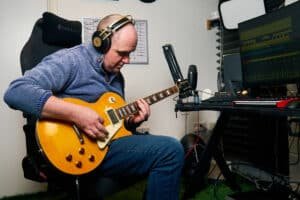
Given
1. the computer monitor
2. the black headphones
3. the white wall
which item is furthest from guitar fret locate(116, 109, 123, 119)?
the white wall

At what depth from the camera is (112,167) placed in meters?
1.13

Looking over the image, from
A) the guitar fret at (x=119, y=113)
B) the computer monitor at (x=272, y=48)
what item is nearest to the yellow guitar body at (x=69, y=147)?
the guitar fret at (x=119, y=113)

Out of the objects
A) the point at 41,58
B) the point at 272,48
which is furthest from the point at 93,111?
the point at 272,48

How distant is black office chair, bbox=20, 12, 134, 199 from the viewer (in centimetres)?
112

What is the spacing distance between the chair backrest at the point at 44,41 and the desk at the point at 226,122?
Result: 62 centimetres

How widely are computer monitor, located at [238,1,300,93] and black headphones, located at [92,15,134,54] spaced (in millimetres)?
678

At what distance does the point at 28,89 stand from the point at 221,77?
149 cm

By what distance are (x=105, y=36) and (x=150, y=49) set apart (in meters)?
1.11

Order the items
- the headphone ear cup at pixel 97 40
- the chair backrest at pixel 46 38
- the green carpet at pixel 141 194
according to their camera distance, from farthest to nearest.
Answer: the green carpet at pixel 141 194 < the chair backrest at pixel 46 38 < the headphone ear cup at pixel 97 40

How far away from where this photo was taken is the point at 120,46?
4.32ft

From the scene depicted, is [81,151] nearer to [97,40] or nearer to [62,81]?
[62,81]

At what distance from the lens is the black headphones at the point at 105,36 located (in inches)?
50.3

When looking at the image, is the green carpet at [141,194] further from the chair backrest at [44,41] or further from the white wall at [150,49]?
the chair backrest at [44,41]

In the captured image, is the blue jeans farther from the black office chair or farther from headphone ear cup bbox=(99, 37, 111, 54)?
headphone ear cup bbox=(99, 37, 111, 54)
